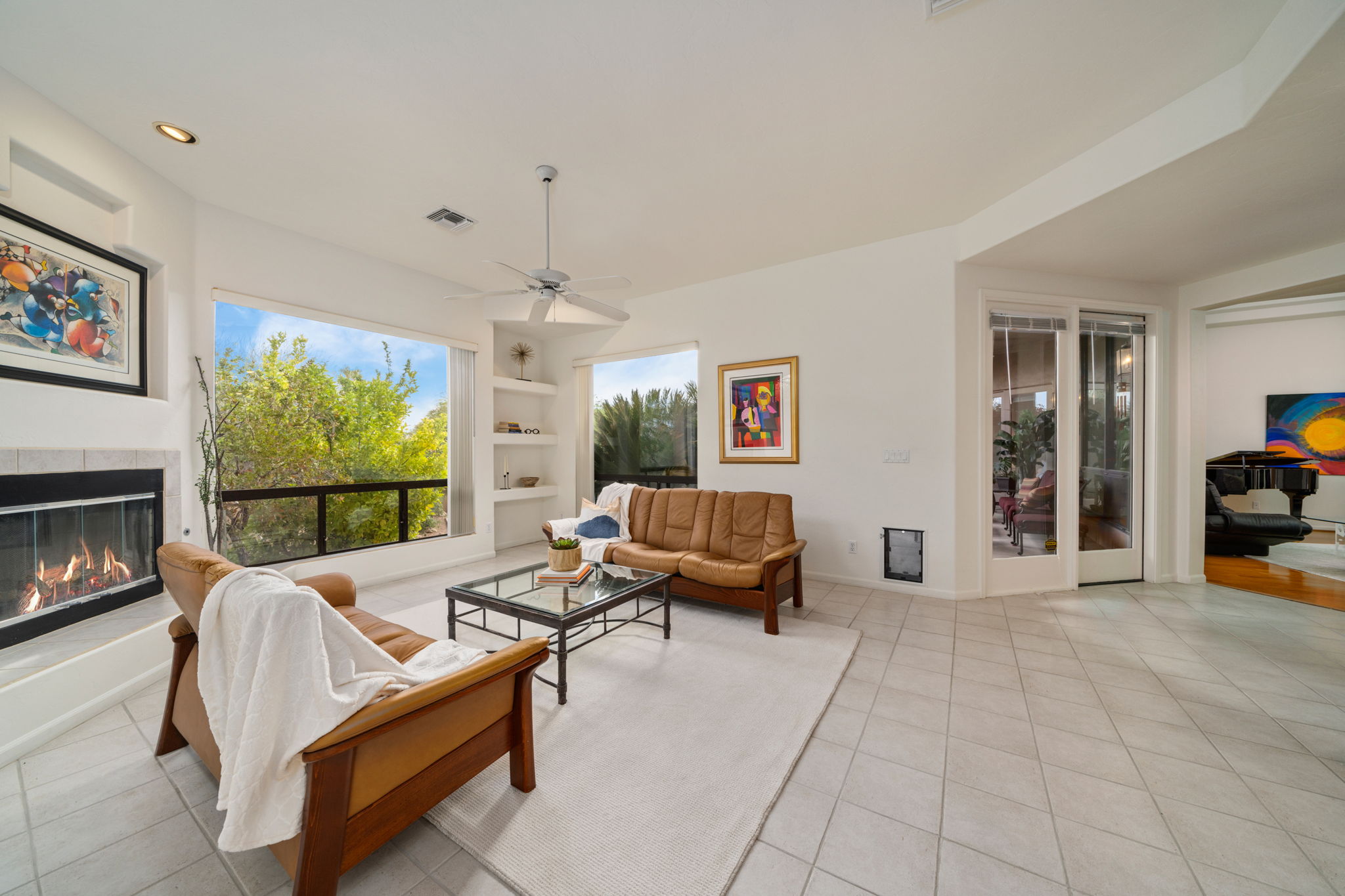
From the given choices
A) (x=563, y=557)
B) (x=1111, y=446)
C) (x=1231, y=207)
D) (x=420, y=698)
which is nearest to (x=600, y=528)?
(x=563, y=557)

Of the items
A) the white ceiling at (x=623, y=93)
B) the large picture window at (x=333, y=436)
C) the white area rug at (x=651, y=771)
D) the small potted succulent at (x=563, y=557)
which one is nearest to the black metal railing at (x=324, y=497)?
the large picture window at (x=333, y=436)

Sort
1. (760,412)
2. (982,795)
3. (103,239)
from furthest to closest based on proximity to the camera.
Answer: (760,412)
(103,239)
(982,795)

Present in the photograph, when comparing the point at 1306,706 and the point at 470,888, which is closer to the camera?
the point at 470,888

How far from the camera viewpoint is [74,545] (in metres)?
2.47

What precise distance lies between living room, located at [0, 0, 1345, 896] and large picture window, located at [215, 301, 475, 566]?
34 mm

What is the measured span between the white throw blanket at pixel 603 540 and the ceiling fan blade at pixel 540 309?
176 centimetres

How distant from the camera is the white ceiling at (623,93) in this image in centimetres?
191

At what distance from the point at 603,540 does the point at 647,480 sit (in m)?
1.65

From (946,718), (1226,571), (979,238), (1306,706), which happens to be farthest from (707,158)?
(1226,571)

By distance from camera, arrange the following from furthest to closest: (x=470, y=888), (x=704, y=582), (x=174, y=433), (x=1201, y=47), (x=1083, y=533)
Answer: (x=1083, y=533) → (x=704, y=582) → (x=174, y=433) → (x=1201, y=47) → (x=470, y=888)

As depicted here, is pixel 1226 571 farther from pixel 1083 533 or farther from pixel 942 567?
pixel 942 567

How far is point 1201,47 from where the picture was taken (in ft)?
6.66

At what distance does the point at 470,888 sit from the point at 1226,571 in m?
6.64

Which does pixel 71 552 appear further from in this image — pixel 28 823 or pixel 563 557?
pixel 563 557
